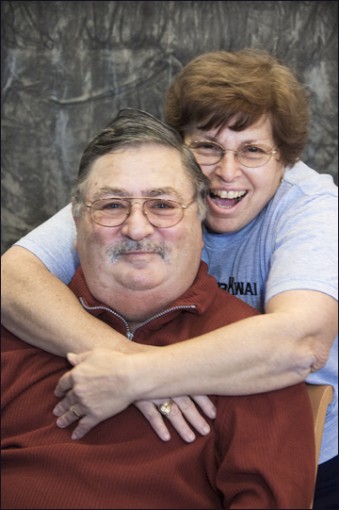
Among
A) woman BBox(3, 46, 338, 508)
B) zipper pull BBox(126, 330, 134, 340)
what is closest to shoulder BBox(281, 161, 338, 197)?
A: woman BBox(3, 46, 338, 508)

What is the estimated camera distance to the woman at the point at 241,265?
1.30 metres

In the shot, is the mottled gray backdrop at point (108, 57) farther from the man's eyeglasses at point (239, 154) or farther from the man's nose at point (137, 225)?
the man's nose at point (137, 225)

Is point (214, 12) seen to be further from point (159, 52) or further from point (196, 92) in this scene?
point (196, 92)

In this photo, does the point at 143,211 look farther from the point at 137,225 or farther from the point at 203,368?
the point at 203,368

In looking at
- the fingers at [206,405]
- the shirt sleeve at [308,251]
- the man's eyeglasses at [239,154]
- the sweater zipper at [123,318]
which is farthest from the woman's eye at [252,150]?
the fingers at [206,405]

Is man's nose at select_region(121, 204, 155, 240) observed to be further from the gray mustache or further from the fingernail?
the fingernail

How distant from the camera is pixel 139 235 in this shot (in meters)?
1.40

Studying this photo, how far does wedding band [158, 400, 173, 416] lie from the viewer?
Result: 4.35 feet

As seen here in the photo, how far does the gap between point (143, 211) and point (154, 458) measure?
0.44 meters

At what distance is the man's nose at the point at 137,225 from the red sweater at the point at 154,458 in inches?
6.1

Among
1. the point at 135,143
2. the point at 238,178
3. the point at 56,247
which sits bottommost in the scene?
the point at 56,247

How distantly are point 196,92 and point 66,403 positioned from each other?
2.53 ft

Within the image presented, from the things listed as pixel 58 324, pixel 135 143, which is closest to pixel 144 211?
pixel 135 143

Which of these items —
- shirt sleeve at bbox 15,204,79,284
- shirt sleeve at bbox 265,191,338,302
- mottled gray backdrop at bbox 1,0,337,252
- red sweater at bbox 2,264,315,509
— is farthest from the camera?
mottled gray backdrop at bbox 1,0,337,252
